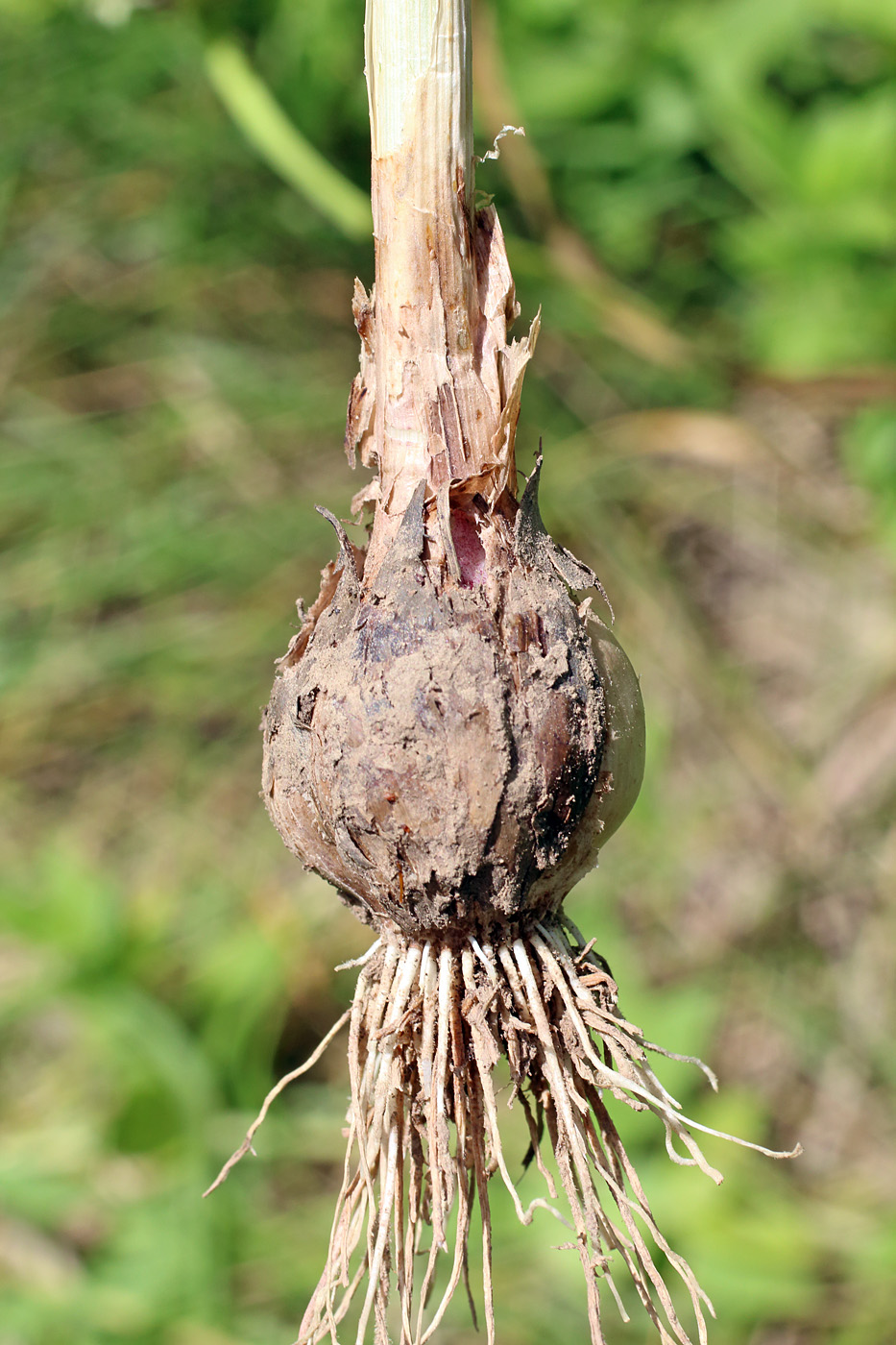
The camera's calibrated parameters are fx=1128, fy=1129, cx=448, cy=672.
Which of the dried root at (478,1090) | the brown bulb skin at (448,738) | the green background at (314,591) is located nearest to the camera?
the brown bulb skin at (448,738)

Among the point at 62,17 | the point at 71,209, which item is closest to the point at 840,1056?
the point at 71,209

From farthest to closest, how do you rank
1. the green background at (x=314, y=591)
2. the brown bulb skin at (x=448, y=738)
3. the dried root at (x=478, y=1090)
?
the green background at (x=314, y=591) < the dried root at (x=478, y=1090) < the brown bulb skin at (x=448, y=738)

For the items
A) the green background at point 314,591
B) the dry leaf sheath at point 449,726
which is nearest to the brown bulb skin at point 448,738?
the dry leaf sheath at point 449,726

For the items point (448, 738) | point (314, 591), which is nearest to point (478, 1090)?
point (448, 738)

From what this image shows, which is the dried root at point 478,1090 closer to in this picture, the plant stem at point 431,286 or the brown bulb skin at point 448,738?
the brown bulb skin at point 448,738

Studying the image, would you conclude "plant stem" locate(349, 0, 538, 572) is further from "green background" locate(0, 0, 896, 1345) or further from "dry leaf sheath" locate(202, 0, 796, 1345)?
"green background" locate(0, 0, 896, 1345)

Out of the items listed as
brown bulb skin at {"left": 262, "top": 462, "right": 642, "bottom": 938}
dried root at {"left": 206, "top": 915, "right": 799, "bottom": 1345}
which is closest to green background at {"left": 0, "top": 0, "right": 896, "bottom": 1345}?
dried root at {"left": 206, "top": 915, "right": 799, "bottom": 1345}

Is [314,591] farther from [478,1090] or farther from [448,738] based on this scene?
[448,738]
